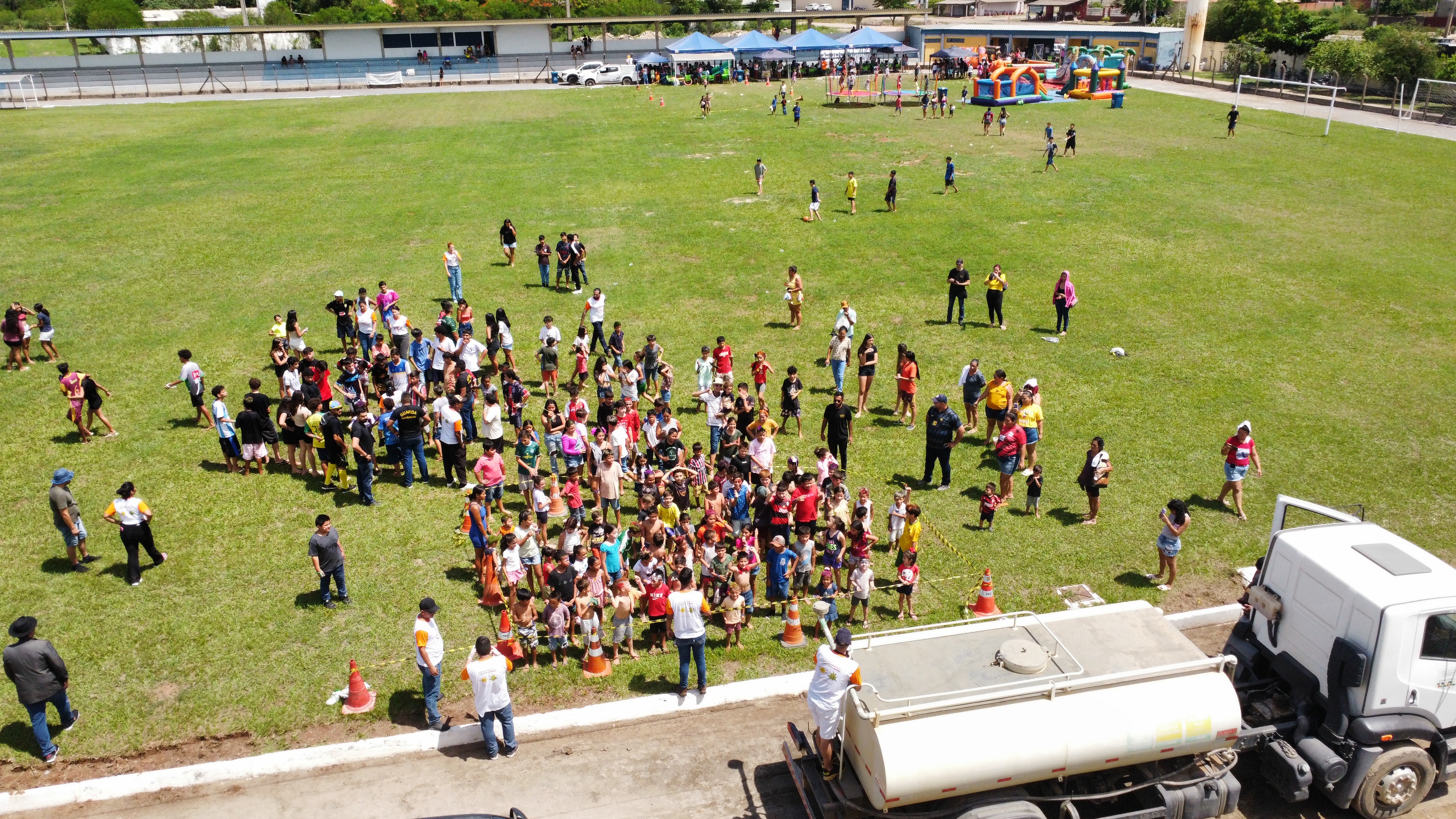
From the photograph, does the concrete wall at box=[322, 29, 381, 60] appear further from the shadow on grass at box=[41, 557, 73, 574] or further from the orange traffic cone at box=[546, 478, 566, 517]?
the orange traffic cone at box=[546, 478, 566, 517]

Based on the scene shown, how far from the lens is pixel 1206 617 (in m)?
13.3

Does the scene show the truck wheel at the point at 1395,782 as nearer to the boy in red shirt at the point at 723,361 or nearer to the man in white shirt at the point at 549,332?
the boy in red shirt at the point at 723,361

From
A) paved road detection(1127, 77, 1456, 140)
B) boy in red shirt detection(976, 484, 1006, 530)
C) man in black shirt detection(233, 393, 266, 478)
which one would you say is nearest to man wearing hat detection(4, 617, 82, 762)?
man in black shirt detection(233, 393, 266, 478)

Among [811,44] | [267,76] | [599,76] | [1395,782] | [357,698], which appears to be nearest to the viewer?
[1395,782]

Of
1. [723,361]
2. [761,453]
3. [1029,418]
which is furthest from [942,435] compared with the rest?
[723,361]

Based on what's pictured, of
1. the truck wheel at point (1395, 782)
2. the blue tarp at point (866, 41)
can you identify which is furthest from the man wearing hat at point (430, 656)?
the blue tarp at point (866, 41)

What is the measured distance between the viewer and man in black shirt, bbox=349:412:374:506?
16.0 metres

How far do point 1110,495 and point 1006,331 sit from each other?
8.01m

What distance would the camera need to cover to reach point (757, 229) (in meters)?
31.9

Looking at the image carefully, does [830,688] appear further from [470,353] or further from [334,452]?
[470,353]

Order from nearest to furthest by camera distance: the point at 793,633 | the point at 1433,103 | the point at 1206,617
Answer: the point at 793,633
the point at 1206,617
the point at 1433,103

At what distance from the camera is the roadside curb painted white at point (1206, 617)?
13.2 m

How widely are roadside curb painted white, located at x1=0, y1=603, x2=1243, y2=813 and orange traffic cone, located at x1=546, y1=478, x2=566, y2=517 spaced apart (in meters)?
4.60

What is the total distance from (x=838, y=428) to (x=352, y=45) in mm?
72132
